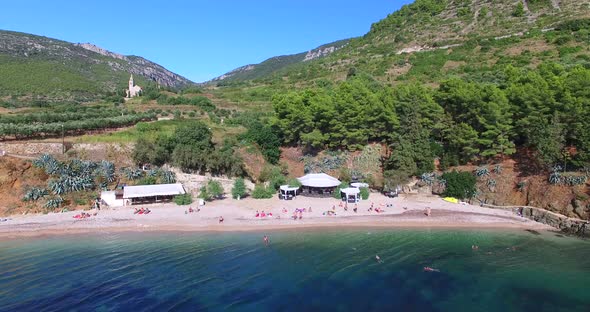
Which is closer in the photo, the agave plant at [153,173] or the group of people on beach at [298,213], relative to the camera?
the group of people on beach at [298,213]

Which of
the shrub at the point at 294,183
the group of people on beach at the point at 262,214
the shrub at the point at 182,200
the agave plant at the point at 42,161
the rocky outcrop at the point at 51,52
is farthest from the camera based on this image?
the rocky outcrop at the point at 51,52

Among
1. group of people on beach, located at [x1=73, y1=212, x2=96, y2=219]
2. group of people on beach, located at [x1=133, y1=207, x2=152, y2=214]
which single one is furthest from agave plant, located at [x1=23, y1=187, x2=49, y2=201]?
group of people on beach, located at [x1=133, y1=207, x2=152, y2=214]

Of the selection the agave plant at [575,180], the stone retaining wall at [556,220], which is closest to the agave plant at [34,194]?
the stone retaining wall at [556,220]

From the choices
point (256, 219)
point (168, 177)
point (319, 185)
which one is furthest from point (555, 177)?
point (168, 177)

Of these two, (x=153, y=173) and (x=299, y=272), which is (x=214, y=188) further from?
(x=299, y=272)

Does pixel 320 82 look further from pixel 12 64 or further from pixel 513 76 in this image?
pixel 12 64

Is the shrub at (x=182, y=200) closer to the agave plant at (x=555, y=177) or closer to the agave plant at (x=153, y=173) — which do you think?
the agave plant at (x=153, y=173)

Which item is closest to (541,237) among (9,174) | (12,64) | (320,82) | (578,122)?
(578,122)
